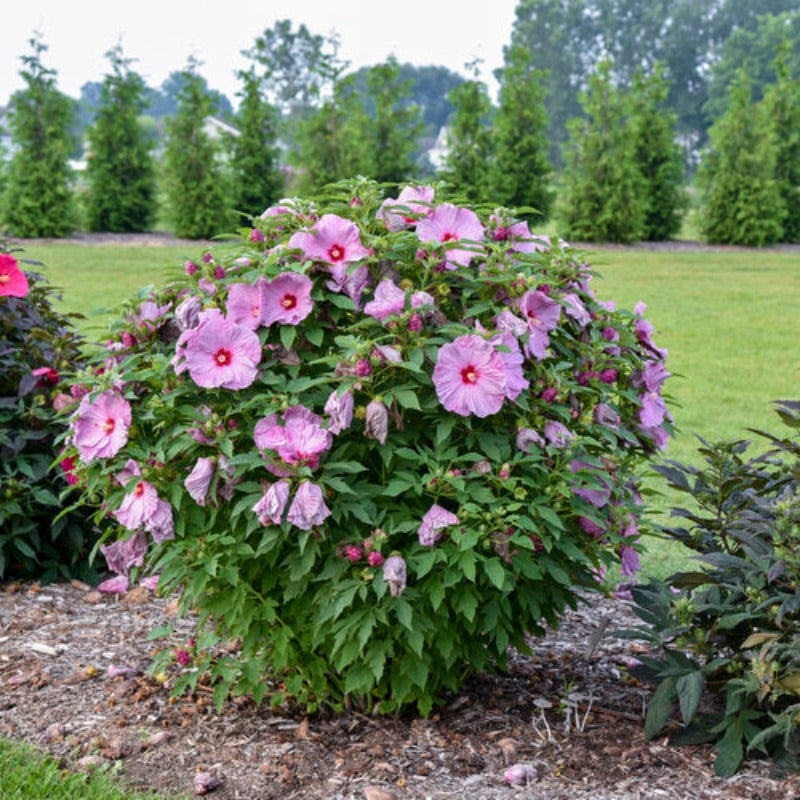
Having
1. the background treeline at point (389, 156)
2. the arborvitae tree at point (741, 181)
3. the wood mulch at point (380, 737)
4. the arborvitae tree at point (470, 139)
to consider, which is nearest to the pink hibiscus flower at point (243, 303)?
the wood mulch at point (380, 737)

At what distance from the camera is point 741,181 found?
19109 millimetres

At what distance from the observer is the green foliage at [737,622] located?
7.98ft

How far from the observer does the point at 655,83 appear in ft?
63.7

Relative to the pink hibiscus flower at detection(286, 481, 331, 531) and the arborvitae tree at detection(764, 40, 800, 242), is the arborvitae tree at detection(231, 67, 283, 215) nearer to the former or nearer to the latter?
the arborvitae tree at detection(764, 40, 800, 242)

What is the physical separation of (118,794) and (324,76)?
652 inches

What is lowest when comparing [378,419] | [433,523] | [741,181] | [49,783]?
[49,783]

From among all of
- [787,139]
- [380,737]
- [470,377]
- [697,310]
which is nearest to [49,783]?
[380,737]

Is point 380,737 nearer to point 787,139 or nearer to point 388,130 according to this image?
point 388,130

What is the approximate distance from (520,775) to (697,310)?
10.4 m

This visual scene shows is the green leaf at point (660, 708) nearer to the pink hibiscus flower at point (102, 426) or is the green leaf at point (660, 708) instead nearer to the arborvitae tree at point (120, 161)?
the pink hibiscus flower at point (102, 426)

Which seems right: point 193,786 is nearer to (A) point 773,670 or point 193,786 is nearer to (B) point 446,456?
(B) point 446,456

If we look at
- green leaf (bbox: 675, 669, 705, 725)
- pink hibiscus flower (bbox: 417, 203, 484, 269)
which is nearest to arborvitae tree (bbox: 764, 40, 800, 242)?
pink hibiscus flower (bbox: 417, 203, 484, 269)

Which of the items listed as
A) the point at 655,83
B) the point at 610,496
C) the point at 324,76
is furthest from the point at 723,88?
the point at 610,496

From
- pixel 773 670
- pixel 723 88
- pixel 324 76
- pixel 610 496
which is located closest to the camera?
pixel 773 670
